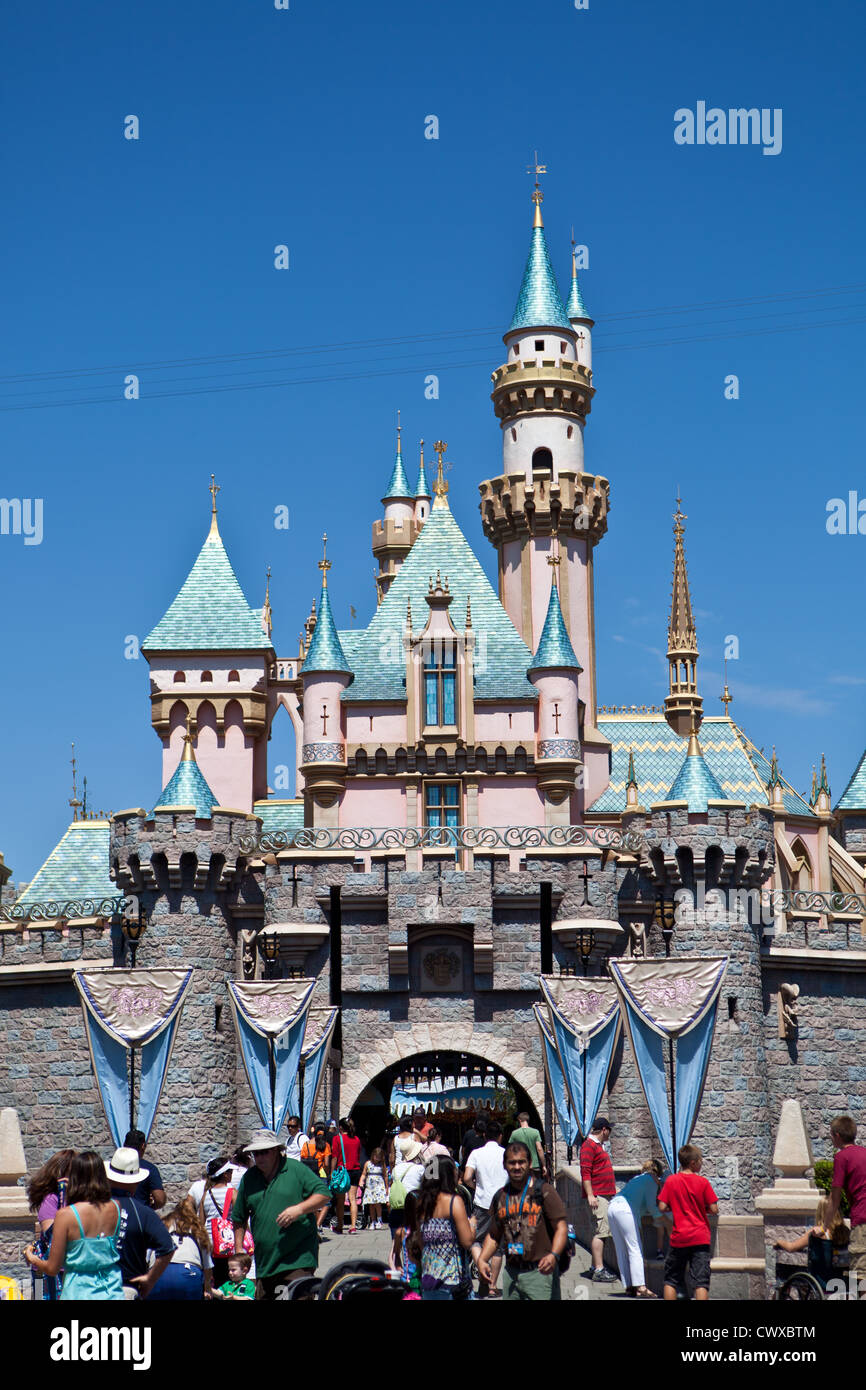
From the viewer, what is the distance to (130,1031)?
948 inches

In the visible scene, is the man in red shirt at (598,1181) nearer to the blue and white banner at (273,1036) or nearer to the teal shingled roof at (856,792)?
the blue and white banner at (273,1036)

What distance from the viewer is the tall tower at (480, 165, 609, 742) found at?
41.1 m

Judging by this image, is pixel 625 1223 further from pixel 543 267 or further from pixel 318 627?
pixel 543 267

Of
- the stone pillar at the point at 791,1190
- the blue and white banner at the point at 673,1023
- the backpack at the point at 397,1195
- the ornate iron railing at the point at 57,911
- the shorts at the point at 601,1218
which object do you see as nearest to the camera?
the backpack at the point at 397,1195

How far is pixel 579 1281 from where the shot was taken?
18344 mm

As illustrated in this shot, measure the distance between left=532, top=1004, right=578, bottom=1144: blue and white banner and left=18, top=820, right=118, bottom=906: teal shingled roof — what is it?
761 inches

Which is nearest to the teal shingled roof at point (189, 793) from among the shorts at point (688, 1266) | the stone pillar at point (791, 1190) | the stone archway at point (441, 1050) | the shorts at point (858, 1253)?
the stone archway at point (441, 1050)

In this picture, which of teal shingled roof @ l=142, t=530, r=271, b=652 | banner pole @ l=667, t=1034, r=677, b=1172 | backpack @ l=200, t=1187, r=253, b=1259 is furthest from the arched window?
backpack @ l=200, t=1187, r=253, b=1259

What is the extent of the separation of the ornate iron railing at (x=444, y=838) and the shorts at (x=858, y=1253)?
1454 centimetres

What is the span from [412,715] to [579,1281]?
62.1 feet

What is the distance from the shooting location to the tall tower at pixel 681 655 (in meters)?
45.4

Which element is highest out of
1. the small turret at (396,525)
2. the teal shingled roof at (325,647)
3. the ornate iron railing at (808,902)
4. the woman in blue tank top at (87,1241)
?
the small turret at (396,525)

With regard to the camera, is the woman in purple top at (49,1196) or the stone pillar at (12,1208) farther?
A: the stone pillar at (12,1208)

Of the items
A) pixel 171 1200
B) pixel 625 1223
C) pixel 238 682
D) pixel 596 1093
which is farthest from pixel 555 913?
pixel 238 682
